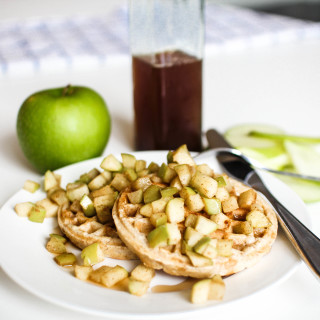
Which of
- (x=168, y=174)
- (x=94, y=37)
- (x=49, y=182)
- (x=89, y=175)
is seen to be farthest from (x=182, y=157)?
(x=94, y=37)

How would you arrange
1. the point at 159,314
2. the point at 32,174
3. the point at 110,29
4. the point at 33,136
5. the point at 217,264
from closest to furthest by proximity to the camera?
the point at 159,314, the point at 217,264, the point at 33,136, the point at 32,174, the point at 110,29

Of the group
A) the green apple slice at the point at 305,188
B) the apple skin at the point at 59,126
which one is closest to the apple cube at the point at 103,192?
the apple skin at the point at 59,126

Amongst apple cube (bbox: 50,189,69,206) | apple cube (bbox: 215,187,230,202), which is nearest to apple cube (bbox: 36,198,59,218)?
apple cube (bbox: 50,189,69,206)

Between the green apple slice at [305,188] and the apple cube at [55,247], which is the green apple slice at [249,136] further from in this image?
the apple cube at [55,247]

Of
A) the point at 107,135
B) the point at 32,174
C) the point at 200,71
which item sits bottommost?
the point at 32,174

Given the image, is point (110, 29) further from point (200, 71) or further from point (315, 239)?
point (315, 239)

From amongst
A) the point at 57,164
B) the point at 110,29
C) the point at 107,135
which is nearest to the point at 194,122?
the point at 107,135

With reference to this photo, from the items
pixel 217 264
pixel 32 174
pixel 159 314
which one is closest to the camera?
pixel 159 314
